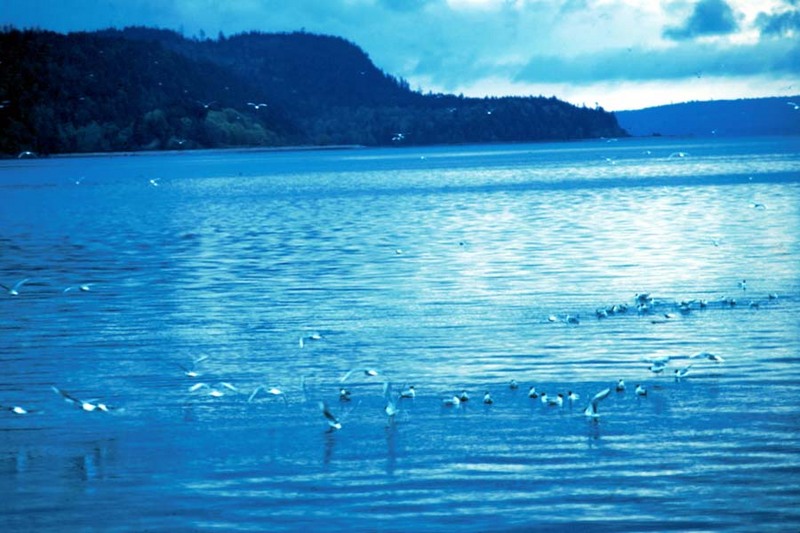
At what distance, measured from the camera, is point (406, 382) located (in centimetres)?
1659

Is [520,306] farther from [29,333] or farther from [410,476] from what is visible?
[410,476]

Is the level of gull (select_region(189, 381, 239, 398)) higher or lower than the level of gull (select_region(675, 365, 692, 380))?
lower

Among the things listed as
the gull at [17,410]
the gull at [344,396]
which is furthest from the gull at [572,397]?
the gull at [17,410]

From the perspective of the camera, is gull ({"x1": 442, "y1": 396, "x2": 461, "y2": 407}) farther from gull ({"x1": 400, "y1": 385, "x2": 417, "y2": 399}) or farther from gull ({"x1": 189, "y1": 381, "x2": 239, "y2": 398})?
gull ({"x1": 189, "y1": 381, "x2": 239, "y2": 398})

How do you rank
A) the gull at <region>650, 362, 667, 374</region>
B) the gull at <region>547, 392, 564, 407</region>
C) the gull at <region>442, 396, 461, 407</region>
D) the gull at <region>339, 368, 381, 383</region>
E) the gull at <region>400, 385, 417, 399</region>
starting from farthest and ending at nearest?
the gull at <region>339, 368, 381, 383</region>, the gull at <region>650, 362, 667, 374</region>, the gull at <region>400, 385, 417, 399</region>, the gull at <region>442, 396, 461, 407</region>, the gull at <region>547, 392, 564, 407</region>

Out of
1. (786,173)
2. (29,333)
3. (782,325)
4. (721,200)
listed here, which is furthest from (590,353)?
(786,173)

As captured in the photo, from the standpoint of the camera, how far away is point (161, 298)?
26938mm

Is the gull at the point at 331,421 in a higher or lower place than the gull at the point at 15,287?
higher

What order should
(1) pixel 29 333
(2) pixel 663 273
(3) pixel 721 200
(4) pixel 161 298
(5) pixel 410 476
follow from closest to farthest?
1. (5) pixel 410 476
2. (1) pixel 29 333
3. (4) pixel 161 298
4. (2) pixel 663 273
5. (3) pixel 721 200

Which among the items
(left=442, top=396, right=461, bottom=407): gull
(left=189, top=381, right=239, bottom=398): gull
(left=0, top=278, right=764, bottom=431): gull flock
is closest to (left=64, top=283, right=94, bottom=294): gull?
(left=0, top=278, right=764, bottom=431): gull flock

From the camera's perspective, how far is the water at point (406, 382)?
1130 cm

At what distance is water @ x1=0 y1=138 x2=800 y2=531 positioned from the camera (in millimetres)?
11305

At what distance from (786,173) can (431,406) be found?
296ft

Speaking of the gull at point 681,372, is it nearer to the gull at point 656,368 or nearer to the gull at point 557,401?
the gull at point 656,368
